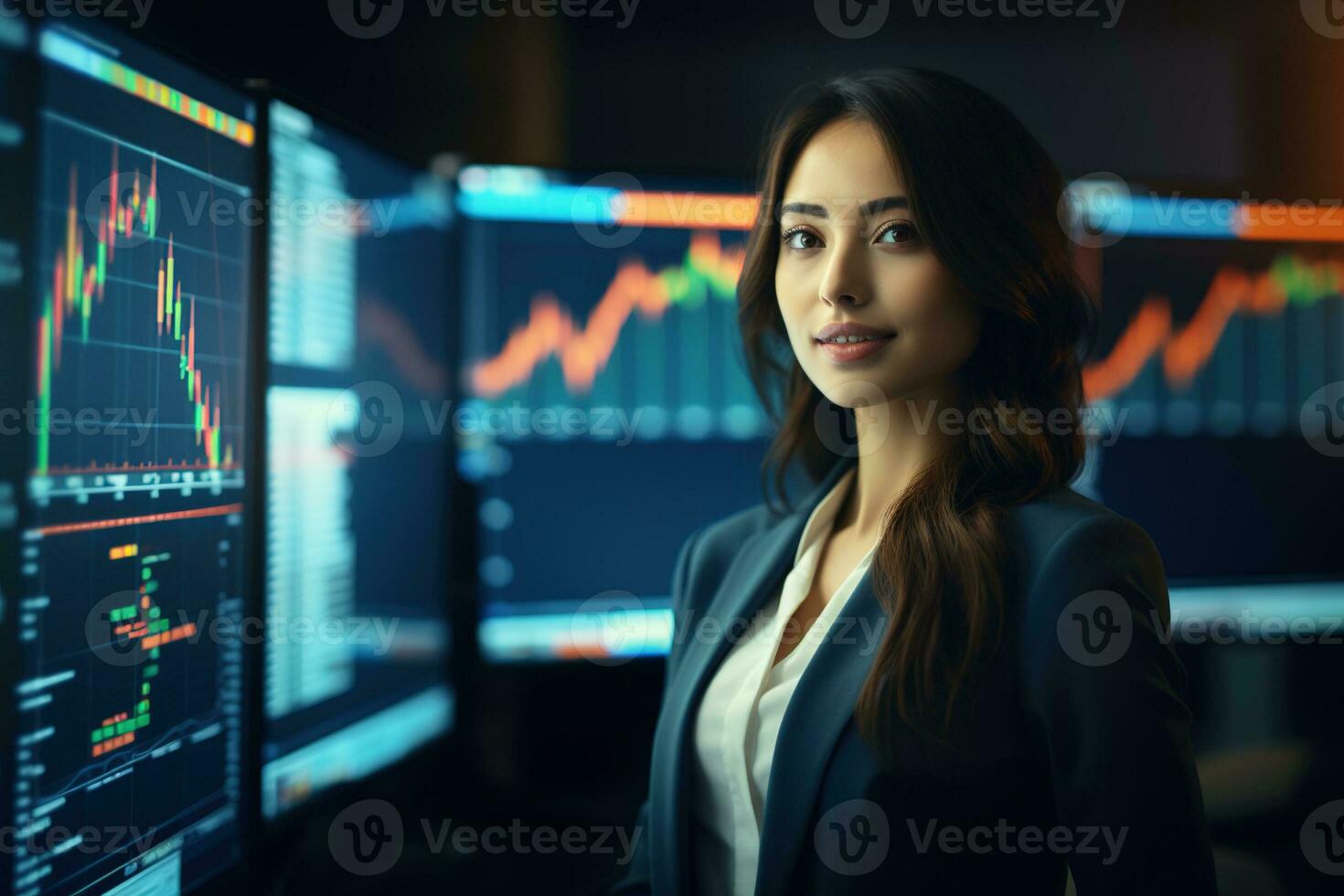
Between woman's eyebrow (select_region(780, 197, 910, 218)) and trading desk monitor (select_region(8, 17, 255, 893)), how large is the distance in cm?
52

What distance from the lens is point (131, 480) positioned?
72cm

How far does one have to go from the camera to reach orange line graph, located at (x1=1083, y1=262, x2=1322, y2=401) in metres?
1.29

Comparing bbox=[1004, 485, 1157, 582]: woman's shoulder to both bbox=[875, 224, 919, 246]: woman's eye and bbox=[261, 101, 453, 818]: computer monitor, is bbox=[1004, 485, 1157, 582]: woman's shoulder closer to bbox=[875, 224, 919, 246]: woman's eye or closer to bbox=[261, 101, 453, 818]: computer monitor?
bbox=[875, 224, 919, 246]: woman's eye

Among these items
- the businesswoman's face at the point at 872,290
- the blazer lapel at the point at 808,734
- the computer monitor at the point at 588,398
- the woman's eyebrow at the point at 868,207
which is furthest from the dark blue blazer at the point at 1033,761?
the computer monitor at the point at 588,398

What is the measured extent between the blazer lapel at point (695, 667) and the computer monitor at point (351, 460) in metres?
0.39

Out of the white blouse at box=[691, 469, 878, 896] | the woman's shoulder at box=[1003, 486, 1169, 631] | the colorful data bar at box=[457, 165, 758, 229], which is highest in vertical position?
the colorful data bar at box=[457, 165, 758, 229]

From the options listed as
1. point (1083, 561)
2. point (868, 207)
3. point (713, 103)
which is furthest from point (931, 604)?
point (713, 103)

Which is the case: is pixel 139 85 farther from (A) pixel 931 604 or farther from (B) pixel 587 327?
(A) pixel 931 604

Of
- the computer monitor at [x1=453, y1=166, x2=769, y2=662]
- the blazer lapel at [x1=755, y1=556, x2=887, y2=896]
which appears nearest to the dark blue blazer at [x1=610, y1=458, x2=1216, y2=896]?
the blazer lapel at [x1=755, y1=556, x2=887, y2=896]

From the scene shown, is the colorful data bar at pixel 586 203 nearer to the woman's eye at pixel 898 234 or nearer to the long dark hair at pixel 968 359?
the long dark hair at pixel 968 359

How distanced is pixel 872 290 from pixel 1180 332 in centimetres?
69

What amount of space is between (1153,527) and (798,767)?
766mm

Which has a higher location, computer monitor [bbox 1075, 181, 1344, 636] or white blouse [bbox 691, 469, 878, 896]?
computer monitor [bbox 1075, 181, 1344, 636]

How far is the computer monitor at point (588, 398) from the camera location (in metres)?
1.26
